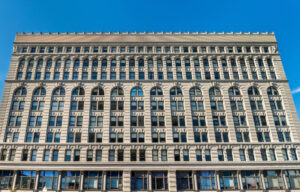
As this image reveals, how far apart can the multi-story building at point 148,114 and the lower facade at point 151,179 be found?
162 mm

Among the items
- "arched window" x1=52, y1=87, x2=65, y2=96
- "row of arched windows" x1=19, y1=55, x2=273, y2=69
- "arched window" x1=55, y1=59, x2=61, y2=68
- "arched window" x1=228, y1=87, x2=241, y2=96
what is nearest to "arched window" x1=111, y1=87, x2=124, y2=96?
"row of arched windows" x1=19, y1=55, x2=273, y2=69

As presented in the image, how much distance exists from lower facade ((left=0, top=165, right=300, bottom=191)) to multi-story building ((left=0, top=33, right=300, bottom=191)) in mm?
162

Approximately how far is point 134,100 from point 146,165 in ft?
40.5

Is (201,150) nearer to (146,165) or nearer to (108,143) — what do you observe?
(146,165)

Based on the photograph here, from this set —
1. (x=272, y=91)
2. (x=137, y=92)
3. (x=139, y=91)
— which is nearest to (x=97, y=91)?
(x=137, y=92)

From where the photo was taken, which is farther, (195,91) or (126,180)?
(195,91)

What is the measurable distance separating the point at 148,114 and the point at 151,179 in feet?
37.4

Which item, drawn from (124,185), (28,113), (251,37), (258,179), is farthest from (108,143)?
(251,37)

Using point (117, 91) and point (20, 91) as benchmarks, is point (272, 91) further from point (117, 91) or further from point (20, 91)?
point (20, 91)

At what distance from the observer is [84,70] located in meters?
46.3

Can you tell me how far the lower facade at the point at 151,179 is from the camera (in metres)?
37.5

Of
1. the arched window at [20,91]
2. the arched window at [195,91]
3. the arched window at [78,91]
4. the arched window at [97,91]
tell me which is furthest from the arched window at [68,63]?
the arched window at [195,91]

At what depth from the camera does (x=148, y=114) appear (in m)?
42.2

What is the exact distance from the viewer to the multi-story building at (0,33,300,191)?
1505 inches
